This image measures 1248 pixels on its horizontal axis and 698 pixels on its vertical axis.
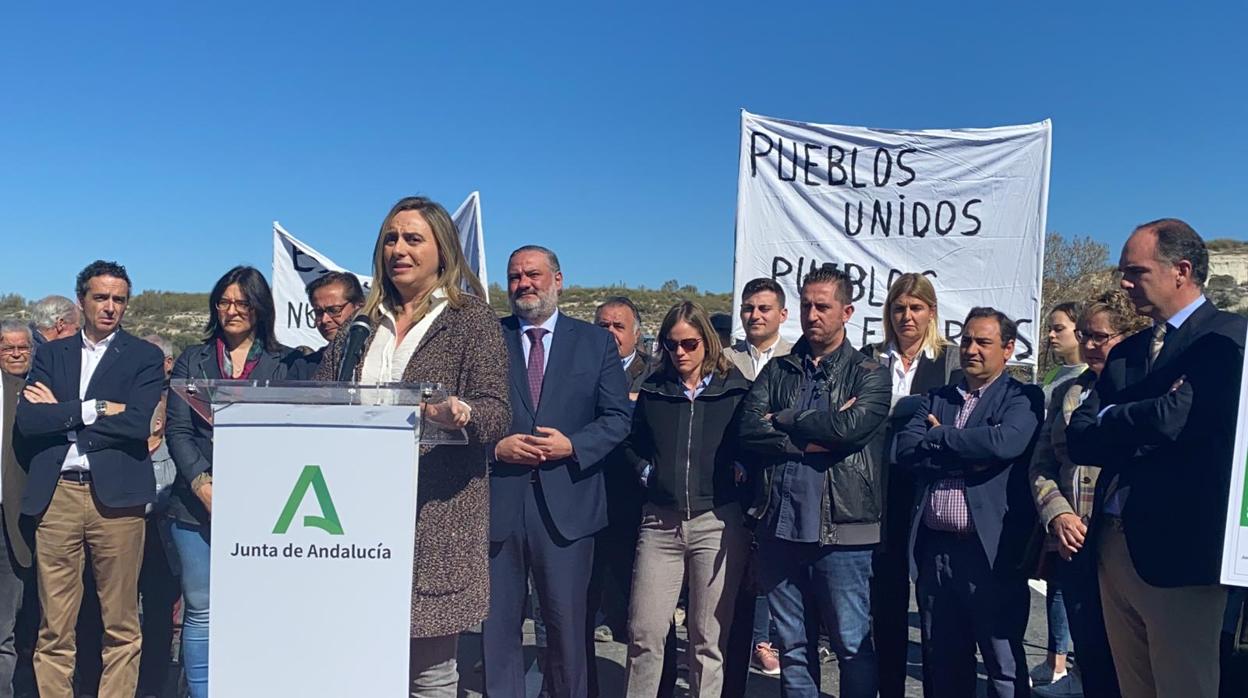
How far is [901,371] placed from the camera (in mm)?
4922

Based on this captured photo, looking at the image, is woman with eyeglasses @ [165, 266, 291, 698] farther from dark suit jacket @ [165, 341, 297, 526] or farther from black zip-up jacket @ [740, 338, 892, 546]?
black zip-up jacket @ [740, 338, 892, 546]

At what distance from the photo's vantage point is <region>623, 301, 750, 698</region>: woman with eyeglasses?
4238 mm

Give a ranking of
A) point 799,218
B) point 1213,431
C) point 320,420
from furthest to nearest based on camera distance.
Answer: point 799,218 → point 1213,431 → point 320,420

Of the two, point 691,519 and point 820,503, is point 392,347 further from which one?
point 820,503

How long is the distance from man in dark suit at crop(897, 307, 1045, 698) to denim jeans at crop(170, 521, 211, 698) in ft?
10.5

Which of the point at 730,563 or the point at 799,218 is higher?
the point at 799,218

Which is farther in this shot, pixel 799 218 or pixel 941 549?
pixel 799 218

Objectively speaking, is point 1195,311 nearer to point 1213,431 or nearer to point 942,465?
point 1213,431

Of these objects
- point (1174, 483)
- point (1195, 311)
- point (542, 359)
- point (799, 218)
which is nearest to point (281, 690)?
point (542, 359)

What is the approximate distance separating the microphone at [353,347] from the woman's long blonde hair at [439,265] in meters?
0.14

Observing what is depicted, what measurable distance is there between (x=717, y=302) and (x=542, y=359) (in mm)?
36112

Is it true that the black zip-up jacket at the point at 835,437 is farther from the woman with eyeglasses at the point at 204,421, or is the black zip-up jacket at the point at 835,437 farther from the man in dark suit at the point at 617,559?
the woman with eyeglasses at the point at 204,421

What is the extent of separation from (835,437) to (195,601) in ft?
9.69

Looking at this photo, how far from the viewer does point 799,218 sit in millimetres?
6422
